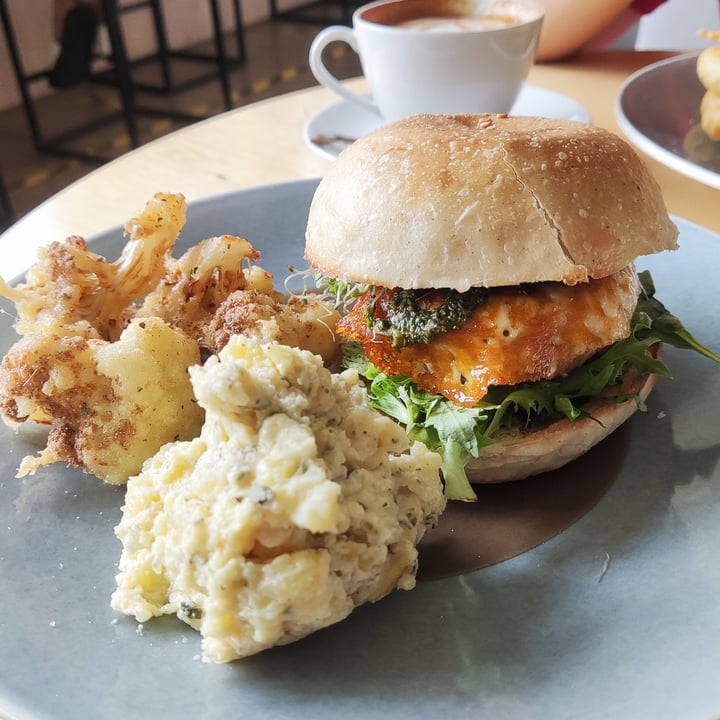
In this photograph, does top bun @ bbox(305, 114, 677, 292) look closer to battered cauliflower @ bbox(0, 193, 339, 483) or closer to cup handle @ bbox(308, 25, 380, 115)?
battered cauliflower @ bbox(0, 193, 339, 483)

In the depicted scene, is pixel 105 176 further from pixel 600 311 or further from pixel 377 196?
pixel 600 311

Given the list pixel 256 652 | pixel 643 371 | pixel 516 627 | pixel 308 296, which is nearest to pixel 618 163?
pixel 643 371

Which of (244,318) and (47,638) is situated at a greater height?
(244,318)

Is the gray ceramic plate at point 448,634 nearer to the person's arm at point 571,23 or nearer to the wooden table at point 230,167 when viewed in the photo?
the wooden table at point 230,167

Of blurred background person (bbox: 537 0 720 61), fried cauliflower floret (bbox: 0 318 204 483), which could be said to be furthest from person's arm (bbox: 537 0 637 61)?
fried cauliflower floret (bbox: 0 318 204 483)

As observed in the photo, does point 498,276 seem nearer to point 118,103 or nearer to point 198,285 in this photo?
Result: point 198,285

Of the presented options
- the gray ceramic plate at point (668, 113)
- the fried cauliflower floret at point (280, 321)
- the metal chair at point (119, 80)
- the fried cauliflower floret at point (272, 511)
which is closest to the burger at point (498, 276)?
the fried cauliflower floret at point (280, 321)

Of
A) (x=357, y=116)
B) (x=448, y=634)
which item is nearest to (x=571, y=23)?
(x=357, y=116)
